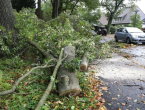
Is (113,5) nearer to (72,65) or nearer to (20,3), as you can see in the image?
(20,3)

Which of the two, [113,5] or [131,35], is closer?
[131,35]

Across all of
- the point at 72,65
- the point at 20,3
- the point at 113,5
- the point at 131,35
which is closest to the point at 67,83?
the point at 72,65

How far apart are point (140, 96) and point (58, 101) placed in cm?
219

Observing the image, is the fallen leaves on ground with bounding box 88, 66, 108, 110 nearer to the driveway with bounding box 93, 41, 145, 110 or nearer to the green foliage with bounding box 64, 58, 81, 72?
the driveway with bounding box 93, 41, 145, 110

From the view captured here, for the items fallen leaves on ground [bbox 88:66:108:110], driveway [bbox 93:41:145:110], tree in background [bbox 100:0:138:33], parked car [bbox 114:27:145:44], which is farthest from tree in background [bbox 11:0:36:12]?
tree in background [bbox 100:0:138:33]

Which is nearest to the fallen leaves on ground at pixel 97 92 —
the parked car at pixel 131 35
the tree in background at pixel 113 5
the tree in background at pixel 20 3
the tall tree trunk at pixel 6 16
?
the tall tree trunk at pixel 6 16

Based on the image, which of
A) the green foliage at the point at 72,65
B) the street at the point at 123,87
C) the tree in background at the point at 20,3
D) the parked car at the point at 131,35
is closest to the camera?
the street at the point at 123,87

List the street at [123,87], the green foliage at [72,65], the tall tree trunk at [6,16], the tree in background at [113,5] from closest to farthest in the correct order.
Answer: the street at [123,87] < the green foliage at [72,65] < the tall tree trunk at [6,16] < the tree in background at [113,5]

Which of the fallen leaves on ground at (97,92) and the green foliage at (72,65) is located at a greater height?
the green foliage at (72,65)

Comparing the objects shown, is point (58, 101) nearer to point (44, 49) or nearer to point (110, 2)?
point (44, 49)

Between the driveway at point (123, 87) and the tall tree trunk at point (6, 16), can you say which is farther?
the tall tree trunk at point (6, 16)

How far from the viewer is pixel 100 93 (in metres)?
3.57

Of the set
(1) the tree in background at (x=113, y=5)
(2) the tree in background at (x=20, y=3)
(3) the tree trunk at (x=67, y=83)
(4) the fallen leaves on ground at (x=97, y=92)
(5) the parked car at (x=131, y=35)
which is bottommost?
(4) the fallen leaves on ground at (x=97, y=92)

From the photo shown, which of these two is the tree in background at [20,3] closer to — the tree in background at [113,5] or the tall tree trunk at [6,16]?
the tall tree trunk at [6,16]
